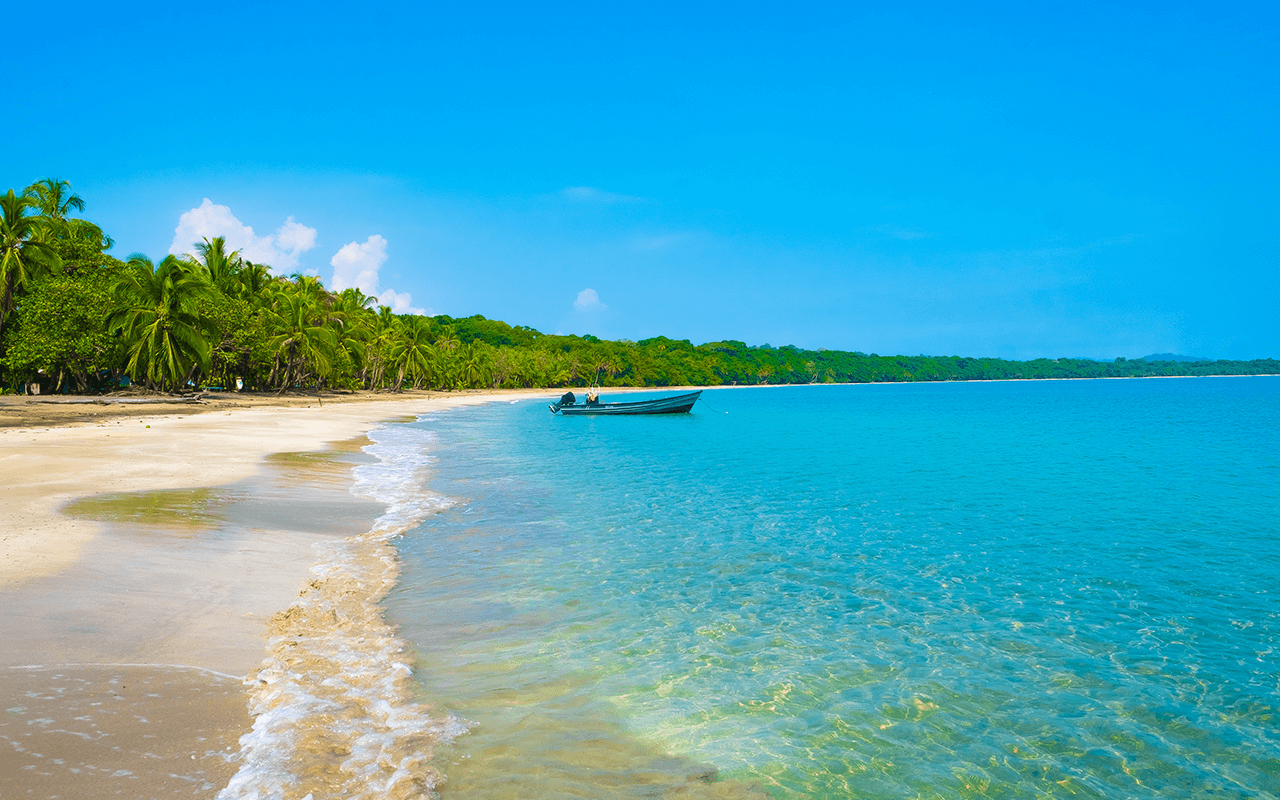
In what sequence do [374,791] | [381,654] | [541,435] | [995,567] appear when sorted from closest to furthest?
[374,791], [381,654], [995,567], [541,435]

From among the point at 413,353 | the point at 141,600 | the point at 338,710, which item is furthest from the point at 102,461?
the point at 413,353

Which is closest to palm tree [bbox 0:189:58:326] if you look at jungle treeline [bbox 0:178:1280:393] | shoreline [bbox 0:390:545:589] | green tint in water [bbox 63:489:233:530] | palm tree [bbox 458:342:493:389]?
jungle treeline [bbox 0:178:1280:393]

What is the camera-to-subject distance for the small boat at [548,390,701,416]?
45531 mm

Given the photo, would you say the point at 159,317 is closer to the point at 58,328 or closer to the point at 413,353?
the point at 58,328

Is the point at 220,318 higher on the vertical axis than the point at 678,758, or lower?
higher

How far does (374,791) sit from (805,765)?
7.93 ft

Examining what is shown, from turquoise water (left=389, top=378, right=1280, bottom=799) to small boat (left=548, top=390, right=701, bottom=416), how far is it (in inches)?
1220

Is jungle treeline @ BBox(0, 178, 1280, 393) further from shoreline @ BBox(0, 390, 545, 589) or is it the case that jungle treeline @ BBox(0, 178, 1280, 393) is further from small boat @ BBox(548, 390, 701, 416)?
small boat @ BBox(548, 390, 701, 416)

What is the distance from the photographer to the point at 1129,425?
38.4 m

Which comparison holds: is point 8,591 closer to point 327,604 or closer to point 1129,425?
point 327,604

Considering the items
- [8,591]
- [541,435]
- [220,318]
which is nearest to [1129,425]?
[541,435]

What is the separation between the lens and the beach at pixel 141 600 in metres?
3.53

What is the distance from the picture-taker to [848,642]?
20.2 ft

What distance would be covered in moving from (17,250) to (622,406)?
32.5 metres
